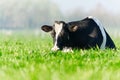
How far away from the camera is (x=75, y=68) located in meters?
7.47

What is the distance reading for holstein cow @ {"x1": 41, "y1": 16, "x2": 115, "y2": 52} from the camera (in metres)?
13.4

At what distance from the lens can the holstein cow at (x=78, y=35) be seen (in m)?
13.4

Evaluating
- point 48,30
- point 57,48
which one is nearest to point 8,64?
point 57,48

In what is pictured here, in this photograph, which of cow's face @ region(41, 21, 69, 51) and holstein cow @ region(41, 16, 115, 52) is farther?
holstein cow @ region(41, 16, 115, 52)

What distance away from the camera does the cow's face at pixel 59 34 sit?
13211 millimetres

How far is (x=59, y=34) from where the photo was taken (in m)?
13.4

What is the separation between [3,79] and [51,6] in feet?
465

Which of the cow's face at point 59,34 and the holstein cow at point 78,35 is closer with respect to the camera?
the cow's face at point 59,34

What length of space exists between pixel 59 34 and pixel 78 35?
73 centimetres

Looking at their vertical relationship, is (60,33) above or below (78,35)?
above

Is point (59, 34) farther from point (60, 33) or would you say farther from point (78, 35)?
point (78, 35)

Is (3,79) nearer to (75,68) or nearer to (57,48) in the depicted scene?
(75,68)

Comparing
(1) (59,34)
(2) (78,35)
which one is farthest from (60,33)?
(2) (78,35)

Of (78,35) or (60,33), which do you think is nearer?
(60,33)
